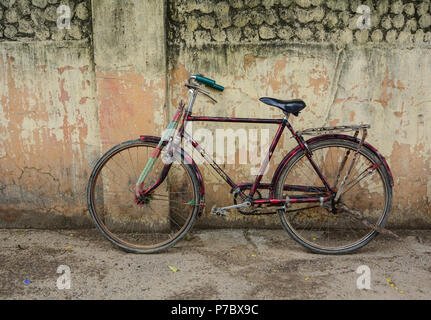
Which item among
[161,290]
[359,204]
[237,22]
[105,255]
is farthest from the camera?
[359,204]

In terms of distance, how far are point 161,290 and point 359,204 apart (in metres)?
2.10

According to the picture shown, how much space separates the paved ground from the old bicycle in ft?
0.56

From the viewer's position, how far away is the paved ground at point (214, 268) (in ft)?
8.80

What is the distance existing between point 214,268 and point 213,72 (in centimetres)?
172

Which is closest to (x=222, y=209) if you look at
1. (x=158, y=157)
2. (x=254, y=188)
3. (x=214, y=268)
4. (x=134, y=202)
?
(x=254, y=188)

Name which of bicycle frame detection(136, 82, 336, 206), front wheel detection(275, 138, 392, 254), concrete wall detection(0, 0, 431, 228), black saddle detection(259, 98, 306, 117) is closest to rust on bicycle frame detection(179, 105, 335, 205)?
bicycle frame detection(136, 82, 336, 206)

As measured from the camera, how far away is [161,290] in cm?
271

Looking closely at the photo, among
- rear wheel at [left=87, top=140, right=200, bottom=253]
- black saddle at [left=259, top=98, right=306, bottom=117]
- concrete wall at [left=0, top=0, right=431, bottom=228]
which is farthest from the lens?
rear wheel at [left=87, top=140, right=200, bottom=253]

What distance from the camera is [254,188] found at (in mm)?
3244

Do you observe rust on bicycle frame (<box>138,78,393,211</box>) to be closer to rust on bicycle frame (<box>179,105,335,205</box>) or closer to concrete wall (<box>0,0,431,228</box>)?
rust on bicycle frame (<box>179,105,335,205</box>)

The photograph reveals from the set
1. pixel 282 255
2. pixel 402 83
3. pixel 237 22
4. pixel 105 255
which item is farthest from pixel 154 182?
pixel 402 83

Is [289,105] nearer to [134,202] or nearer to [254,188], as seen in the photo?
[254,188]

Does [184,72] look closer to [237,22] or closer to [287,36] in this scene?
[237,22]

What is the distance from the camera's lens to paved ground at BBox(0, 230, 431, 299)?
268cm
